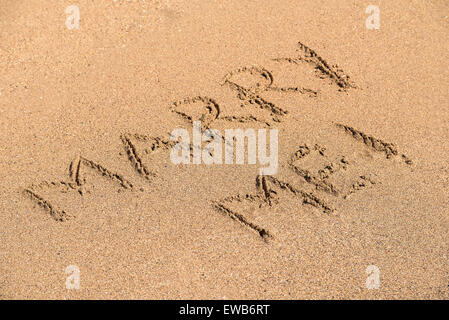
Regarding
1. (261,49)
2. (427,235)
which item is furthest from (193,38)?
(427,235)

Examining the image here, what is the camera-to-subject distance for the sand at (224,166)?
81.1 inches

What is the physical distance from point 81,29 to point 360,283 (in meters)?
1.95

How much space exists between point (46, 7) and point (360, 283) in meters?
2.22

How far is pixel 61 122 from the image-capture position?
2545 millimetres

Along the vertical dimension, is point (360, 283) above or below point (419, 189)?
below

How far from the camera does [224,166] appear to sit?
92.5 inches

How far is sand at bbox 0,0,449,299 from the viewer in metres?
2.06
